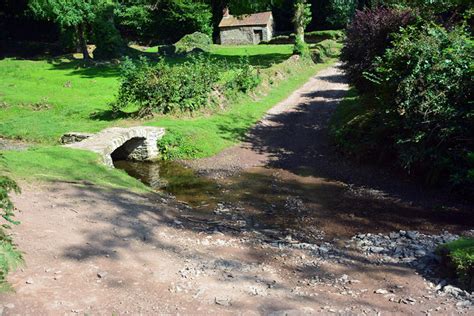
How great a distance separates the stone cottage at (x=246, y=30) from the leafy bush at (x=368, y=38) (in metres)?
40.8

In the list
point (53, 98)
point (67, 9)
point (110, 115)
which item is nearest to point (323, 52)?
point (67, 9)

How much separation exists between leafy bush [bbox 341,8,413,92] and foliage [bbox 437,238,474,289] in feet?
35.9

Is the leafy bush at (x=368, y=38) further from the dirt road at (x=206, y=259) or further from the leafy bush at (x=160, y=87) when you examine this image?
the leafy bush at (x=160, y=87)

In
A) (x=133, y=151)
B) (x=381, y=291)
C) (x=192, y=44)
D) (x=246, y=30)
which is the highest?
(x=246, y=30)

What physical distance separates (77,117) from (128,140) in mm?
6616

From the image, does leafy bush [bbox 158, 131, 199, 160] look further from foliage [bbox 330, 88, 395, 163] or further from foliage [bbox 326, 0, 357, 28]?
foliage [bbox 326, 0, 357, 28]

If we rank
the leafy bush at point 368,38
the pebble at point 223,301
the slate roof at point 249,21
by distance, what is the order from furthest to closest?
the slate roof at point 249,21
the leafy bush at point 368,38
the pebble at point 223,301

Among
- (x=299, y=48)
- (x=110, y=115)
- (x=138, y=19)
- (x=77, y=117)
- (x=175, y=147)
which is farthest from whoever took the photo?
(x=138, y=19)

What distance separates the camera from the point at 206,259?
8.32 metres

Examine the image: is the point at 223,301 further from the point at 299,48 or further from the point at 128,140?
the point at 299,48

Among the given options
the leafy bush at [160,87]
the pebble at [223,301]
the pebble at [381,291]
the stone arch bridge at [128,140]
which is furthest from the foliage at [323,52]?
the pebble at [223,301]

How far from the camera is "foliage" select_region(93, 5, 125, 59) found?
37184 mm

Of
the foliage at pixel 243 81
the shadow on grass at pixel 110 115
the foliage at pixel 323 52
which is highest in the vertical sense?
the foliage at pixel 323 52

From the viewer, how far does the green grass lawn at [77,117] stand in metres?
12.9
